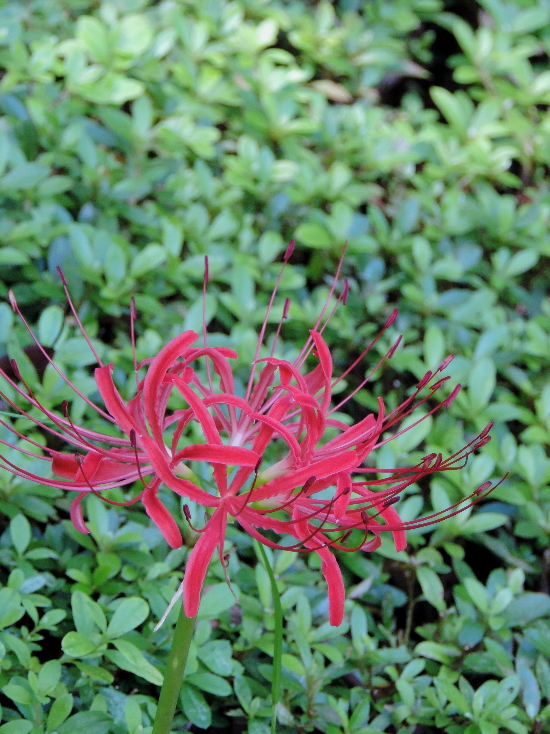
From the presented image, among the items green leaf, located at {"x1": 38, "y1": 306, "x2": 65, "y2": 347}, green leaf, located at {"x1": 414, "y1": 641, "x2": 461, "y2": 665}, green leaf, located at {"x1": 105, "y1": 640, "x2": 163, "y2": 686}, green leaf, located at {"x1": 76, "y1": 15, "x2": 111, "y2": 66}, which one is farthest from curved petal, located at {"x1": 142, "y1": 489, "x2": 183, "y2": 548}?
green leaf, located at {"x1": 76, "y1": 15, "x2": 111, "y2": 66}

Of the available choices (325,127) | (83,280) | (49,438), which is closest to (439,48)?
(325,127)

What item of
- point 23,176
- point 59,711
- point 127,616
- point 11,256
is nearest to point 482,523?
point 127,616

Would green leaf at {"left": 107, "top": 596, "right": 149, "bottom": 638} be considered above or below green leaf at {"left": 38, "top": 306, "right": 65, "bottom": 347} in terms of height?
below

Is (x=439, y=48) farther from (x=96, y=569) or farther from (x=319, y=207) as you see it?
(x=96, y=569)

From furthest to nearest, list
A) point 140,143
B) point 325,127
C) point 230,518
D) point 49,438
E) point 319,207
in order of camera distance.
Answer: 1. point 325,127
2. point 319,207
3. point 140,143
4. point 49,438
5. point 230,518

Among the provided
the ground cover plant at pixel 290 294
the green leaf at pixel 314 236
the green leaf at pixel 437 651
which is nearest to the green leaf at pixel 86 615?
the ground cover plant at pixel 290 294

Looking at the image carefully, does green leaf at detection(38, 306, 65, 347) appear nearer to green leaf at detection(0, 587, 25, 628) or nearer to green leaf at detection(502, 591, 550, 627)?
green leaf at detection(0, 587, 25, 628)

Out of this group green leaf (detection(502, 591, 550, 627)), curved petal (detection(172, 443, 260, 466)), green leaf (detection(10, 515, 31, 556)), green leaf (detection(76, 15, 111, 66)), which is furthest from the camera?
green leaf (detection(76, 15, 111, 66))

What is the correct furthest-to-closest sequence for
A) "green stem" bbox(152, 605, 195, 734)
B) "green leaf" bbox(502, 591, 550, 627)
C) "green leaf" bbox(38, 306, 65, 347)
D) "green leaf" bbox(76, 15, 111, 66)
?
1. "green leaf" bbox(76, 15, 111, 66)
2. "green leaf" bbox(38, 306, 65, 347)
3. "green leaf" bbox(502, 591, 550, 627)
4. "green stem" bbox(152, 605, 195, 734)
